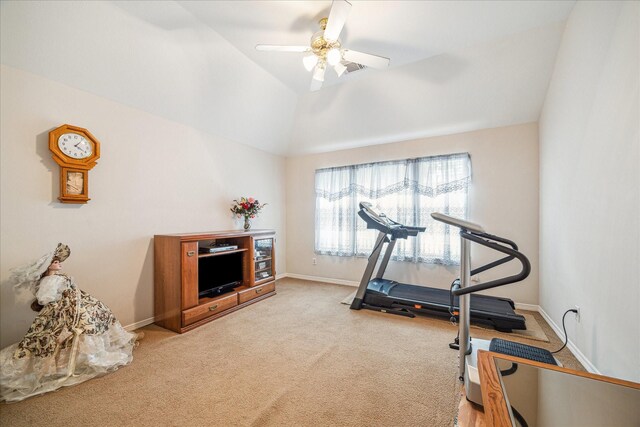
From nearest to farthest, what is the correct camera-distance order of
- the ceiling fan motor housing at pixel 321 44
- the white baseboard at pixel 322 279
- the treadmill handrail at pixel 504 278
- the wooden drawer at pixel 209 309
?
the treadmill handrail at pixel 504 278 < the ceiling fan motor housing at pixel 321 44 < the wooden drawer at pixel 209 309 < the white baseboard at pixel 322 279

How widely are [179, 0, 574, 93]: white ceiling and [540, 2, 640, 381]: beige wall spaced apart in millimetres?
465

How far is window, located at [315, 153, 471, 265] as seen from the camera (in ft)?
11.7

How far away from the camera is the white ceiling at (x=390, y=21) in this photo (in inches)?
86.0

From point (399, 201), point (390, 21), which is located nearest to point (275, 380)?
point (399, 201)

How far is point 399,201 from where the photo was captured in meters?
3.93

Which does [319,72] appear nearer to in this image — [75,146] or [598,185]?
[75,146]

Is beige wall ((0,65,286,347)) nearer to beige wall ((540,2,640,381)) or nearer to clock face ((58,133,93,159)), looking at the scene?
clock face ((58,133,93,159))

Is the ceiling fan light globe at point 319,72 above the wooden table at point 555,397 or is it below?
above

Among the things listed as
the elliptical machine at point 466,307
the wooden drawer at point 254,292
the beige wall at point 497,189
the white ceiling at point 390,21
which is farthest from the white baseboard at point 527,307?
the wooden drawer at point 254,292

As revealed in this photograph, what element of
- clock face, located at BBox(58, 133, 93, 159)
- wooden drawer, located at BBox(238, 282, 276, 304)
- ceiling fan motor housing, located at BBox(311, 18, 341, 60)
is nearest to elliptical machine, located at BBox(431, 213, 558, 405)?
ceiling fan motor housing, located at BBox(311, 18, 341, 60)

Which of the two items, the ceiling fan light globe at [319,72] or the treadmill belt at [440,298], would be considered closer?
the ceiling fan light globe at [319,72]

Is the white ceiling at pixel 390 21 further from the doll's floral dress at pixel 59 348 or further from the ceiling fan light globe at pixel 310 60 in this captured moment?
the doll's floral dress at pixel 59 348

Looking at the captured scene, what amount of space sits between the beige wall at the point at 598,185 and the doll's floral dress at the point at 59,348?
3.53 meters

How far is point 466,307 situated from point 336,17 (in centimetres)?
223
